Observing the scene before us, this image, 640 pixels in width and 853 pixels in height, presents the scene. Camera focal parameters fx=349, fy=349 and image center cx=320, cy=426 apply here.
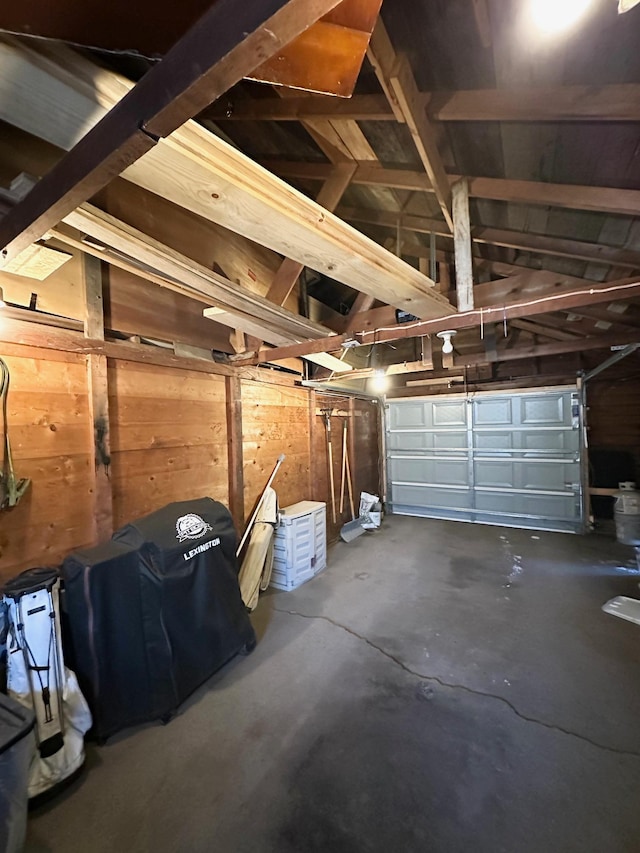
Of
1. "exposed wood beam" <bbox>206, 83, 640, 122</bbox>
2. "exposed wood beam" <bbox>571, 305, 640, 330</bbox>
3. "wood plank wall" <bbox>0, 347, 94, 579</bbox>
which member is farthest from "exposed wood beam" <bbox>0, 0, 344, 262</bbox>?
"exposed wood beam" <bbox>571, 305, 640, 330</bbox>

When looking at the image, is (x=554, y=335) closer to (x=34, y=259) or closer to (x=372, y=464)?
(x=372, y=464)

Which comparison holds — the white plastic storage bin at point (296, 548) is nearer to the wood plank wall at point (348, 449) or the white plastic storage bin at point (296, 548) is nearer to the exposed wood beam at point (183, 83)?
the wood plank wall at point (348, 449)

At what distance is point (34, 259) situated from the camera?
1.59 meters

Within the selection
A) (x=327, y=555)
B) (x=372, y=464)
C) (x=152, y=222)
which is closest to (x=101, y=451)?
(x=152, y=222)

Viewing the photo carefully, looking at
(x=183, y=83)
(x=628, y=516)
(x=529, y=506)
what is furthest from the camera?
(x=529, y=506)

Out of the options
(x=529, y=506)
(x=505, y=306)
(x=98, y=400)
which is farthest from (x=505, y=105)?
(x=529, y=506)

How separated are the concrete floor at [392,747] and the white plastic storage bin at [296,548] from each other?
449 millimetres

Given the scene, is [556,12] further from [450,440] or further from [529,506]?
[529,506]

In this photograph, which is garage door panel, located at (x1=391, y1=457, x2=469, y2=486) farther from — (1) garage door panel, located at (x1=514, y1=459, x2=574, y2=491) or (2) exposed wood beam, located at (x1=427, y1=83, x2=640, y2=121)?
(2) exposed wood beam, located at (x1=427, y1=83, x2=640, y2=121)

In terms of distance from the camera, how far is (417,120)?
1.36 m

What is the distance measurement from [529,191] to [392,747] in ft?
9.09

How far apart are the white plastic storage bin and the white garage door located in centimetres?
297

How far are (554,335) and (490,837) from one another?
4.35 meters

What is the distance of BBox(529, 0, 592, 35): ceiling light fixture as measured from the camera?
36.3 inches
